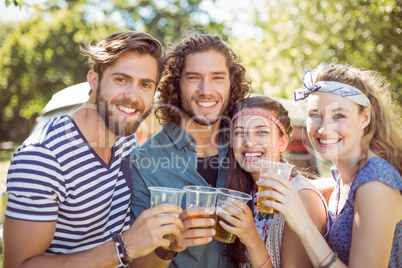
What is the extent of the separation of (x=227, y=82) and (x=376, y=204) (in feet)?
6.09

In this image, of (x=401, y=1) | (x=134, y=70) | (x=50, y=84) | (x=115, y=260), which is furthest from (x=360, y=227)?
(x=50, y=84)

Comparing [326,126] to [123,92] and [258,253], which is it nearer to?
[258,253]

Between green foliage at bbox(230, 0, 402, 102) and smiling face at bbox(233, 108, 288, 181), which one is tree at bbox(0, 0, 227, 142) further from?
smiling face at bbox(233, 108, 288, 181)

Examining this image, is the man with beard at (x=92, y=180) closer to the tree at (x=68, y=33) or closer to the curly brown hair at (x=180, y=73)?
the curly brown hair at (x=180, y=73)

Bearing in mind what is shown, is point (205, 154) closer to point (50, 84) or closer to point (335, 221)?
point (335, 221)

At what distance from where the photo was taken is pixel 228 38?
20.0m

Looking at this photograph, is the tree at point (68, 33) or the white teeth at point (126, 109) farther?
the tree at point (68, 33)

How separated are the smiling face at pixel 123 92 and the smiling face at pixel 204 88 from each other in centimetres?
66

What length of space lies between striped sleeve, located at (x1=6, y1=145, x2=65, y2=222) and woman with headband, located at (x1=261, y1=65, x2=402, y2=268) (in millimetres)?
1428

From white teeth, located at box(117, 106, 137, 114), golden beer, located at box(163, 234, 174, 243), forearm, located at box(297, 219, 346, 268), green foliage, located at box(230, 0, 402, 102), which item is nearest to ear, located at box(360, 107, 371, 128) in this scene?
forearm, located at box(297, 219, 346, 268)

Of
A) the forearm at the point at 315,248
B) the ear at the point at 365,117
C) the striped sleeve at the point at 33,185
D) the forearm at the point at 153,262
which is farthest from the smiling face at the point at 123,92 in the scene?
the ear at the point at 365,117

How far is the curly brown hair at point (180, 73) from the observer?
368 cm

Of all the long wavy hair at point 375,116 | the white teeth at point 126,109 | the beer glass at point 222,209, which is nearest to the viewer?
the beer glass at point 222,209

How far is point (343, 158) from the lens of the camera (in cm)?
271
